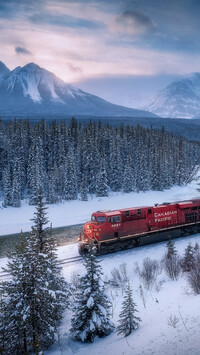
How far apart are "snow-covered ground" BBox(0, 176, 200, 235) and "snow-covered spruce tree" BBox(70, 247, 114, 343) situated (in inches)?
1202

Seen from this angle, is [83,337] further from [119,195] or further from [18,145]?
[18,145]

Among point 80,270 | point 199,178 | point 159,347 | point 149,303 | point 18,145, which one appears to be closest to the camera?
point 159,347

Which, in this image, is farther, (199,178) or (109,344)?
(199,178)

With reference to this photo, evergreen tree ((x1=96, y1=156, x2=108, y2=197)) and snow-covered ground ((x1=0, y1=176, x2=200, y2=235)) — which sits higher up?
evergreen tree ((x1=96, y1=156, x2=108, y2=197))

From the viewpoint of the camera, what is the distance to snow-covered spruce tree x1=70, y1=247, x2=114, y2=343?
11.7 metres

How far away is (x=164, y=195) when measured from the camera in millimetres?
67750

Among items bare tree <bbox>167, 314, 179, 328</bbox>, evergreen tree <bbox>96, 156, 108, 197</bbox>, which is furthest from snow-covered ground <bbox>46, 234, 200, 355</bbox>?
evergreen tree <bbox>96, 156, 108, 197</bbox>

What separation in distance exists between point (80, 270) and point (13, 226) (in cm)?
2537

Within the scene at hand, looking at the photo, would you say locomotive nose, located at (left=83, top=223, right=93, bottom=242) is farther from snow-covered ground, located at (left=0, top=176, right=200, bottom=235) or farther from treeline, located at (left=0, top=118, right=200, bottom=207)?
treeline, located at (left=0, top=118, right=200, bottom=207)

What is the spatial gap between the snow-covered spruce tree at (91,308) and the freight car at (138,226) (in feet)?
33.2

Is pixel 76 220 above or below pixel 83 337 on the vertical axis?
below

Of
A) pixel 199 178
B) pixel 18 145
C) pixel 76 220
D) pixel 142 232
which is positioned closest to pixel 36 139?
pixel 18 145

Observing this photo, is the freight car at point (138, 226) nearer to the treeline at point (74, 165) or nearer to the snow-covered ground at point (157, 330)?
the snow-covered ground at point (157, 330)

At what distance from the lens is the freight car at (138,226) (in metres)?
24.9
